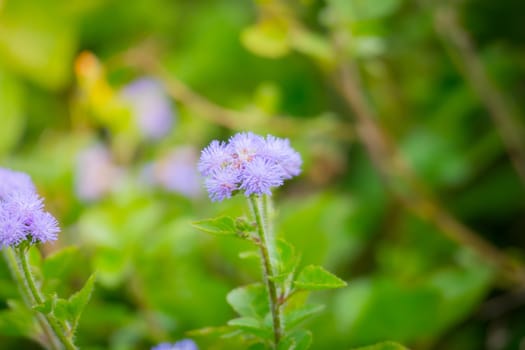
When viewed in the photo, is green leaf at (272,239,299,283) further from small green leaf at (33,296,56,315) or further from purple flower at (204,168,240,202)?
small green leaf at (33,296,56,315)

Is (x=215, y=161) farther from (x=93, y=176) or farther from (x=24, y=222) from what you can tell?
(x=93, y=176)

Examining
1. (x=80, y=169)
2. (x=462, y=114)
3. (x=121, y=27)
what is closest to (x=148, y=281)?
(x=80, y=169)

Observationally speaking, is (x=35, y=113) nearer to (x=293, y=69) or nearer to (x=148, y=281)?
(x=293, y=69)

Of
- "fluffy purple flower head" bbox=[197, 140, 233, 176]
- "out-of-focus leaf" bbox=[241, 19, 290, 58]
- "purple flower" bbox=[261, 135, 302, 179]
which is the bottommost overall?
"fluffy purple flower head" bbox=[197, 140, 233, 176]

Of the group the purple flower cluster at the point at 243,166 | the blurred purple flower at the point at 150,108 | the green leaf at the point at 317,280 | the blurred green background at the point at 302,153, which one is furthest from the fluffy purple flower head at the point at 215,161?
the blurred purple flower at the point at 150,108

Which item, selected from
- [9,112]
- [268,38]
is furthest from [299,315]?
[9,112]

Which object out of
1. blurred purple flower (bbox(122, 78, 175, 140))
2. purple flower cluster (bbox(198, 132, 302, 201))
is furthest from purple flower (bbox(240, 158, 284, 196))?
blurred purple flower (bbox(122, 78, 175, 140))
